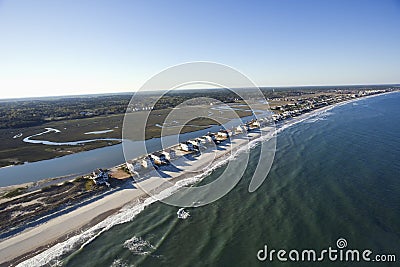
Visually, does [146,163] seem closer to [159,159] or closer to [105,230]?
[159,159]

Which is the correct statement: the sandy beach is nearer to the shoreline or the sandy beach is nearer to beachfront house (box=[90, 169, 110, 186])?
the shoreline

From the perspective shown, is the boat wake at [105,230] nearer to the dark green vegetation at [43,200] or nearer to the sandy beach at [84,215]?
the sandy beach at [84,215]

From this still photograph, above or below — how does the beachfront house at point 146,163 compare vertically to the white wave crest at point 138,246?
above

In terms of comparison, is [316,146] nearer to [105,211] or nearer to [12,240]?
[105,211]

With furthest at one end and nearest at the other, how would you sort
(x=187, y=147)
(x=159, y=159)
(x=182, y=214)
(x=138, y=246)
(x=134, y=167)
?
1. (x=187, y=147)
2. (x=159, y=159)
3. (x=134, y=167)
4. (x=182, y=214)
5. (x=138, y=246)

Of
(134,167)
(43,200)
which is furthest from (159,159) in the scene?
(43,200)

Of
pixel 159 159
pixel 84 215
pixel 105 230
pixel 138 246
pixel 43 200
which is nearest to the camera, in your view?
pixel 138 246

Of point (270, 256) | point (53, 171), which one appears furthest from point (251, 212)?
point (53, 171)

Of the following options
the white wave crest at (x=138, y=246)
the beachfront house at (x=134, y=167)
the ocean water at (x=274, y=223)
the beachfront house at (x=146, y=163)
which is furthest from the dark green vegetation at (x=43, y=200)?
the white wave crest at (x=138, y=246)
